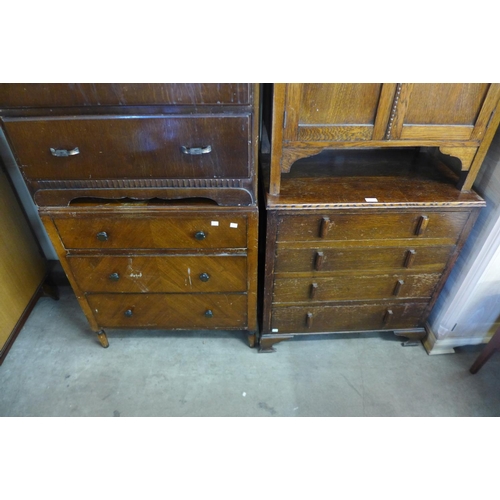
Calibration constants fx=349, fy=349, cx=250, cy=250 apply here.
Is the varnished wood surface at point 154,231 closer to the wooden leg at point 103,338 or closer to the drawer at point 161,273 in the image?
the drawer at point 161,273

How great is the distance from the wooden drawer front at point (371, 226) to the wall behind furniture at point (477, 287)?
0.15 meters

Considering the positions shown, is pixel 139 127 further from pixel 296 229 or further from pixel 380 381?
pixel 380 381

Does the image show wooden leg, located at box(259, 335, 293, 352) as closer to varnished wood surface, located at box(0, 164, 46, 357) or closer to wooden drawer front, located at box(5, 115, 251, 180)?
wooden drawer front, located at box(5, 115, 251, 180)

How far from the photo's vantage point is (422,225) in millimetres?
1274

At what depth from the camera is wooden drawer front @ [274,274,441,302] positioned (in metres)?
Result: 1.46

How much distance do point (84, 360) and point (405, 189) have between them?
1638 mm

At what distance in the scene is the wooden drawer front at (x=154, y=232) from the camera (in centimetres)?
123

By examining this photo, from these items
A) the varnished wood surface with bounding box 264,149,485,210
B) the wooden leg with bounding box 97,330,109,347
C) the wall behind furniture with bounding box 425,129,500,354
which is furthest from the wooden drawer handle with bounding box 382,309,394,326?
the wooden leg with bounding box 97,330,109,347

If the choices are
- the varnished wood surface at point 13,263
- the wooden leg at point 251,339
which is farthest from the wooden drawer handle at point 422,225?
the varnished wood surface at point 13,263

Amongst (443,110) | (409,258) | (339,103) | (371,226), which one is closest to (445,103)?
(443,110)

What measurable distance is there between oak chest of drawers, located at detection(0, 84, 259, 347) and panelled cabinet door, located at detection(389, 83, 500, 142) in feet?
1.61

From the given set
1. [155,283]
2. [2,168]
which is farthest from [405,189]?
[2,168]

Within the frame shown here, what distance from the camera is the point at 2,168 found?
161 cm

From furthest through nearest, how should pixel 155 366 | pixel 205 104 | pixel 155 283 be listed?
pixel 155 366 → pixel 155 283 → pixel 205 104
